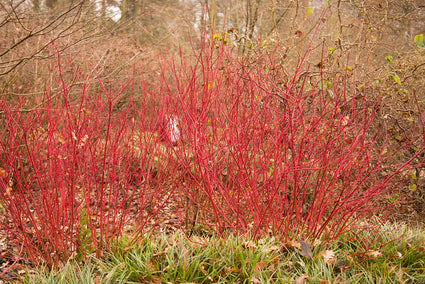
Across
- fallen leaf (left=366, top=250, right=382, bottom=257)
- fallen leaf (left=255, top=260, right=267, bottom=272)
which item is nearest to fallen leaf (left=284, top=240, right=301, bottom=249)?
fallen leaf (left=255, top=260, right=267, bottom=272)

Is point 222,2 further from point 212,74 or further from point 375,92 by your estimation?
point 212,74

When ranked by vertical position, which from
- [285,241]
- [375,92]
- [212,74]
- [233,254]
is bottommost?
[285,241]

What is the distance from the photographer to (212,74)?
2666 mm

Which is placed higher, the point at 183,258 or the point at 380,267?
the point at 183,258

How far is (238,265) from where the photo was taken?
2365 mm

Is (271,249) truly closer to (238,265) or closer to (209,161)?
(238,265)

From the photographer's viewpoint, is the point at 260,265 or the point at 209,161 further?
the point at 209,161

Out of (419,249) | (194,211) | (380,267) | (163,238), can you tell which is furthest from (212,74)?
(419,249)

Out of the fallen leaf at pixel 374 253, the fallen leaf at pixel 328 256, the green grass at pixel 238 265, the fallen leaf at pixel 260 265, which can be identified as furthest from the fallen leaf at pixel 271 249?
the fallen leaf at pixel 374 253

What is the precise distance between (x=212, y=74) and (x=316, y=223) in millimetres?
1488

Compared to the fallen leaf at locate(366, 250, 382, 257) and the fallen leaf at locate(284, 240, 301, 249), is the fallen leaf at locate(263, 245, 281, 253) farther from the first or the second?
the fallen leaf at locate(366, 250, 382, 257)

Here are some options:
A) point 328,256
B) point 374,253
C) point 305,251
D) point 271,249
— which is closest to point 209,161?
point 271,249

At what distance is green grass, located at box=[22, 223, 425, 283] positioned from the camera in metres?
2.24

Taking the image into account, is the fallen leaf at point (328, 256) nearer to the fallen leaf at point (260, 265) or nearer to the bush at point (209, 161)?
the bush at point (209, 161)
